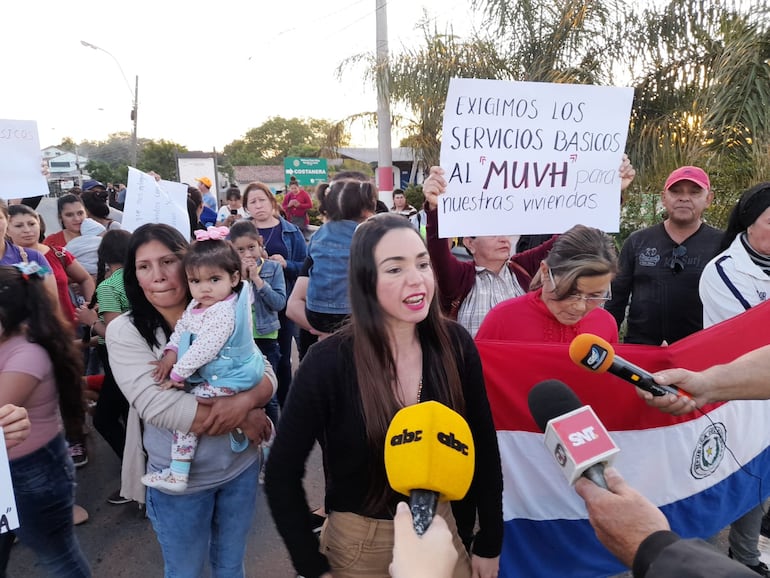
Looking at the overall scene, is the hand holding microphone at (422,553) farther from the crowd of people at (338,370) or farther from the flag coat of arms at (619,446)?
the flag coat of arms at (619,446)

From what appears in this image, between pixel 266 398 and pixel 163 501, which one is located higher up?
pixel 266 398

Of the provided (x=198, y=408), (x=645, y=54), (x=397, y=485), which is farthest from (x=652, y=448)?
(x=645, y=54)

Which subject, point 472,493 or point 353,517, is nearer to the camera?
point 353,517

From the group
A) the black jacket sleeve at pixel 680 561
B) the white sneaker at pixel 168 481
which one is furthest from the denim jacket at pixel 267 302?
the black jacket sleeve at pixel 680 561

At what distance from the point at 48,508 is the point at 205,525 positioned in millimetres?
676

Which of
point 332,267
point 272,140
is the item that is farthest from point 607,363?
point 272,140

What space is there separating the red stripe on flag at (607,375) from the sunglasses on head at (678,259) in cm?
119

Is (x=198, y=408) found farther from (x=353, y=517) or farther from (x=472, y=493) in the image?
(x=472, y=493)

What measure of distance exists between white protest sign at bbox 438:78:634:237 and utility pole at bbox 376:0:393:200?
7634mm

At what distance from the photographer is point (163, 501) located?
2064 millimetres

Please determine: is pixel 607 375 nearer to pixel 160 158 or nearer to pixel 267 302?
pixel 267 302

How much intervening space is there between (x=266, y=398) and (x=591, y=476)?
4.90ft

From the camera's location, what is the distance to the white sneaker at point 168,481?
6.49 feet

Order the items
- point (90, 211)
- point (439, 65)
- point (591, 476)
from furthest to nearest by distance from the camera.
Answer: point (439, 65) → point (90, 211) → point (591, 476)
